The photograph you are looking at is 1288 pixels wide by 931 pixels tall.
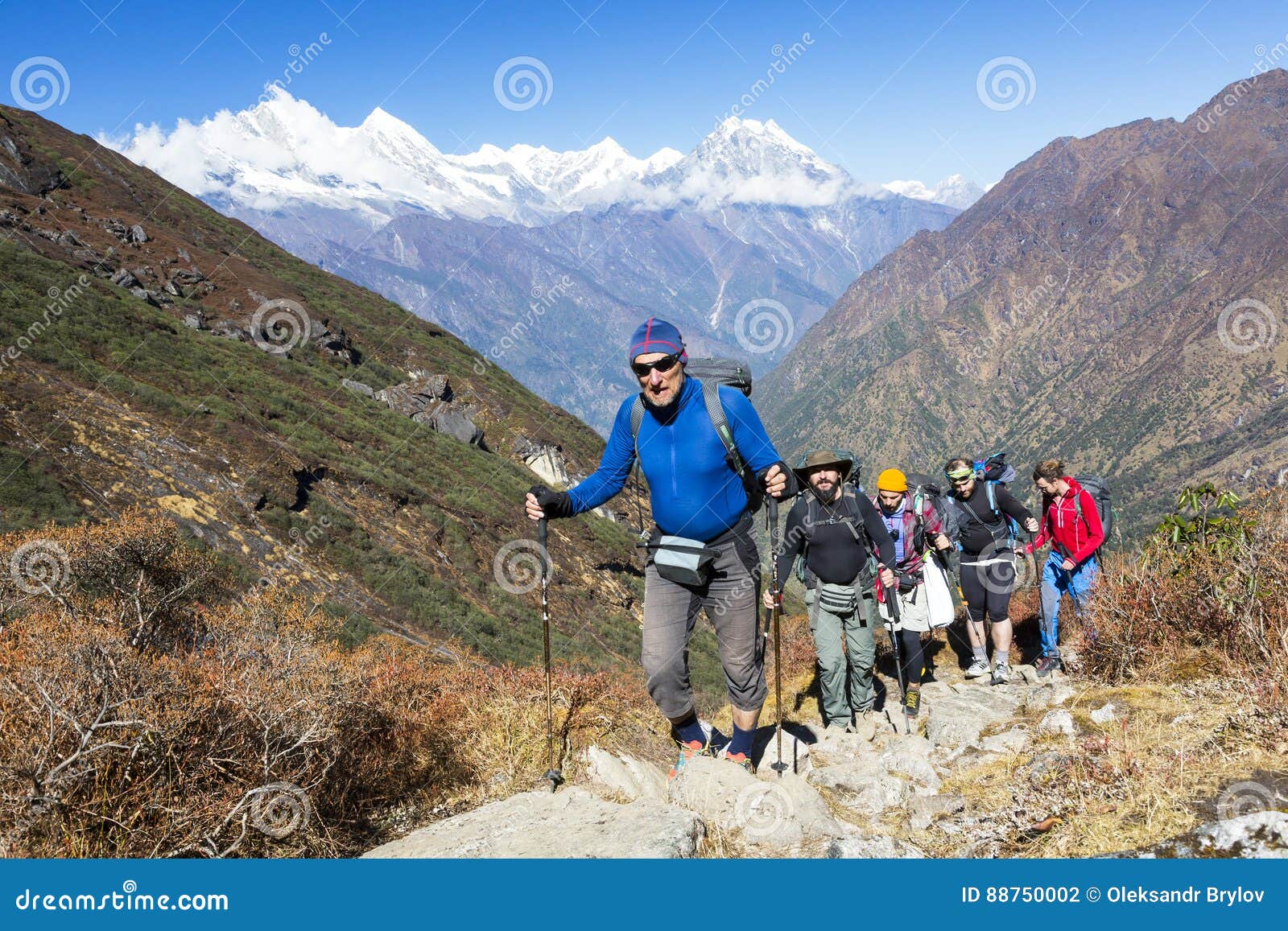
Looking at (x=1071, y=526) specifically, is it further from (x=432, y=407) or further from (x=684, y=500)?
(x=432, y=407)

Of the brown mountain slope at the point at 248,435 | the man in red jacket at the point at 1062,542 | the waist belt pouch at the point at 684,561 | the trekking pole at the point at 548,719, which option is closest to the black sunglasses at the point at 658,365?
the waist belt pouch at the point at 684,561

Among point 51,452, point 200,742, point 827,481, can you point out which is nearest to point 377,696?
point 200,742

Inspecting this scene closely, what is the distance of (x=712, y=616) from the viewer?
16.0 feet

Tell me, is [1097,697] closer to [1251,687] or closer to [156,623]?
[1251,687]

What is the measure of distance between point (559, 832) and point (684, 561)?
1.75 metres

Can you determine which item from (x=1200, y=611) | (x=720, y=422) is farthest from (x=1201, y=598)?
(x=720, y=422)

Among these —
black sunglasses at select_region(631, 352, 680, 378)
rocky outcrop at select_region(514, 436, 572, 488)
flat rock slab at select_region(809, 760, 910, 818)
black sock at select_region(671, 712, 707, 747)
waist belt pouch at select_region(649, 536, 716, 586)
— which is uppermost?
rocky outcrop at select_region(514, 436, 572, 488)

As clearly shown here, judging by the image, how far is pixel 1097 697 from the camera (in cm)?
599

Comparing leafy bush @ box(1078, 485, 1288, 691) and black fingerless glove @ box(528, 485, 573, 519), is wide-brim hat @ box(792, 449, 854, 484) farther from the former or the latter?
leafy bush @ box(1078, 485, 1288, 691)

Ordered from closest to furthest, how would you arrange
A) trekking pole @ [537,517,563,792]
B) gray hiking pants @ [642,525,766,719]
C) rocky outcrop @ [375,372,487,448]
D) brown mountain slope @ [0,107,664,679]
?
gray hiking pants @ [642,525,766,719] < trekking pole @ [537,517,563,792] < brown mountain slope @ [0,107,664,679] < rocky outcrop @ [375,372,487,448]

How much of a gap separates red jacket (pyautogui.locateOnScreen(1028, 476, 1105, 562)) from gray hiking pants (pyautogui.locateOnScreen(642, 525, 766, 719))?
4.90m

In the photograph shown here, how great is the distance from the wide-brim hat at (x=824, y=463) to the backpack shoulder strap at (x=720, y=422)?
84.9 inches

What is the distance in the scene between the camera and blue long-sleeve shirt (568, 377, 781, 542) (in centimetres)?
465

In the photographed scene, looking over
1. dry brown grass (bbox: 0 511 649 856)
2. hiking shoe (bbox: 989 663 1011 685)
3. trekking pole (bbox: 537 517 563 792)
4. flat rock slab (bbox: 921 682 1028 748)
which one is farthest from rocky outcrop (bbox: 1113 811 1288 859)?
hiking shoe (bbox: 989 663 1011 685)
